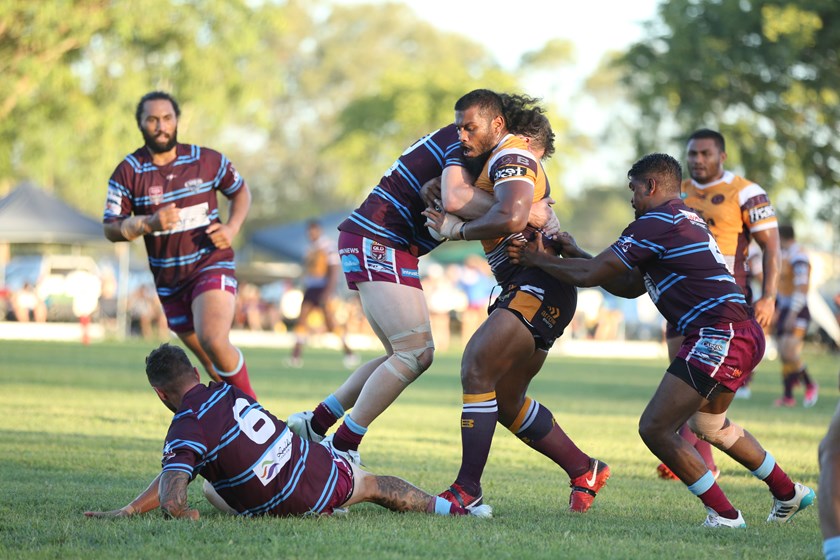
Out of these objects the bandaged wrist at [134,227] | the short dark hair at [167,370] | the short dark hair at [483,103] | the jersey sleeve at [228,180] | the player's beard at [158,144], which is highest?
the player's beard at [158,144]

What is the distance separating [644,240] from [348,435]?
2052mm

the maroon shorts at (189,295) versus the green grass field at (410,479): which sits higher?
the maroon shorts at (189,295)

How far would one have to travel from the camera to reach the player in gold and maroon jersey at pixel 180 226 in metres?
8.45

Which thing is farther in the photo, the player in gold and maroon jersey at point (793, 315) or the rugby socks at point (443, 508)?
the player in gold and maroon jersey at point (793, 315)

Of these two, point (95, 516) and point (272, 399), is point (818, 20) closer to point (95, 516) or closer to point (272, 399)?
point (272, 399)

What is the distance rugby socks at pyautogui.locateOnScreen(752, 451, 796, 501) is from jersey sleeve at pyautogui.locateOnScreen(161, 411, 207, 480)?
3114 millimetres

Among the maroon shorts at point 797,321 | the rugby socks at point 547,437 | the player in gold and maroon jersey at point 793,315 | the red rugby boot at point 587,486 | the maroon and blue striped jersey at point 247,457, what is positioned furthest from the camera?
the maroon shorts at point 797,321

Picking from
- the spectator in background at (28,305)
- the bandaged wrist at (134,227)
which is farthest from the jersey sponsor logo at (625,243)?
the spectator in background at (28,305)

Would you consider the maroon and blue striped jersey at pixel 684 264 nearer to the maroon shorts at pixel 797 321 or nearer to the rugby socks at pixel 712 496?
the rugby socks at pixel 712 496

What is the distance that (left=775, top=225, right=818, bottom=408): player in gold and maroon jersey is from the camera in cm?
1566

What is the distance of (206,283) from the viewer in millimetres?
8492

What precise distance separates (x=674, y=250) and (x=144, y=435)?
198 inches

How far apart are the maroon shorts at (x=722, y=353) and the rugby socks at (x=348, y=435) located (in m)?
1.83

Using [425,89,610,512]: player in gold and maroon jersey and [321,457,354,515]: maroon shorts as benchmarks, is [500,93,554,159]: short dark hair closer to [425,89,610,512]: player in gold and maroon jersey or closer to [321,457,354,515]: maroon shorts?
[425,89,610,512]: player in gold and maroon jersey
